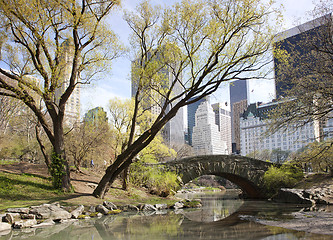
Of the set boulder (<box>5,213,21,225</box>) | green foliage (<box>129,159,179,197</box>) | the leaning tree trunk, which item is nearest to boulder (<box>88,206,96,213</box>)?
the leaning tree trunk

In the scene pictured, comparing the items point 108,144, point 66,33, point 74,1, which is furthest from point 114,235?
point 108,144

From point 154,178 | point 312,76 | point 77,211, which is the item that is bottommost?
point 77,211

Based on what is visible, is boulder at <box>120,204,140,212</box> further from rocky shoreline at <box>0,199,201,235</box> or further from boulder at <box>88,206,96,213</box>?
boulder at <box>88,206,96,213</box>

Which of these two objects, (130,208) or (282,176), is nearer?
(130,208)

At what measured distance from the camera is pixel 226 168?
65.8 ft

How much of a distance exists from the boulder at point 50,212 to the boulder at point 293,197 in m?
12.7

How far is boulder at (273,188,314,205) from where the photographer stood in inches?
630

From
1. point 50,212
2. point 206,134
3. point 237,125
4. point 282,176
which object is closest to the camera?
point 50,212

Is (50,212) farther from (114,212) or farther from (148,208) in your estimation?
(148,208)

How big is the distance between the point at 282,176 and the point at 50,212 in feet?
52.9

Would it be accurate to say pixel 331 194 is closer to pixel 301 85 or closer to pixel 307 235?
pixel 301 85

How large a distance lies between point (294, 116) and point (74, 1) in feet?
32.3

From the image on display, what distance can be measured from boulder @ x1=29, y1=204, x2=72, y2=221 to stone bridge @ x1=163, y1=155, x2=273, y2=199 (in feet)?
31.8

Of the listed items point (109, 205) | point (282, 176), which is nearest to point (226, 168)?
point (282, 176)
